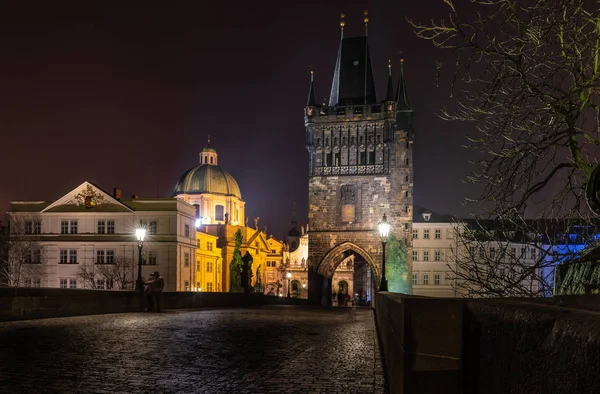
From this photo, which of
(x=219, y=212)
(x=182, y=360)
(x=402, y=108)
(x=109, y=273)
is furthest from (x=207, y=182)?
(x=182, y=360)

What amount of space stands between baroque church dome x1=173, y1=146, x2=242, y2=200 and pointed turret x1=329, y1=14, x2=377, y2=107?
131ft

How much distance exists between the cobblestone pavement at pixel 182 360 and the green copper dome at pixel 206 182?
276 feet

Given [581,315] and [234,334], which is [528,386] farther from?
[234,334]

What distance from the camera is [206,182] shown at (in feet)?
319

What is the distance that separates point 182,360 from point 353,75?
5493cm

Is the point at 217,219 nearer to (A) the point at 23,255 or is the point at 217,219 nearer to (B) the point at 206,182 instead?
(B) the point at 206,182

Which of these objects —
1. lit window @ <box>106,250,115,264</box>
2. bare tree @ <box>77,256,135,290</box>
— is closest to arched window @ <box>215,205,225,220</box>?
lit window @ <box>106,250,115,264</box>

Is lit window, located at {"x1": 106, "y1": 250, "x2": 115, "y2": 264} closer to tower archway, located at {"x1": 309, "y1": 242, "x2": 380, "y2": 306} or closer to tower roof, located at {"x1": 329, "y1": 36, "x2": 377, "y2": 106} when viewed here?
tower archway, located at {"x1": 309, "y1": 242, "x2": 380, "y2": 306}

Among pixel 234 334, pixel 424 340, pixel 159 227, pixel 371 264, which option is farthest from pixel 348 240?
pixel 424 340

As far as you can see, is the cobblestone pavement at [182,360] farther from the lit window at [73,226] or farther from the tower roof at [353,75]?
the lit window at [73,226]

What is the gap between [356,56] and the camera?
61.6m

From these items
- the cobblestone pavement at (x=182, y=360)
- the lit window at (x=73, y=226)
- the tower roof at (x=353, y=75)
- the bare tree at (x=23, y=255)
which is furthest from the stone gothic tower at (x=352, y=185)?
the cobblestone pavement at (x=182, y=360)

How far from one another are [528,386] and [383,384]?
16.7 ft

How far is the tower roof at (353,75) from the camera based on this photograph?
59.7 m
